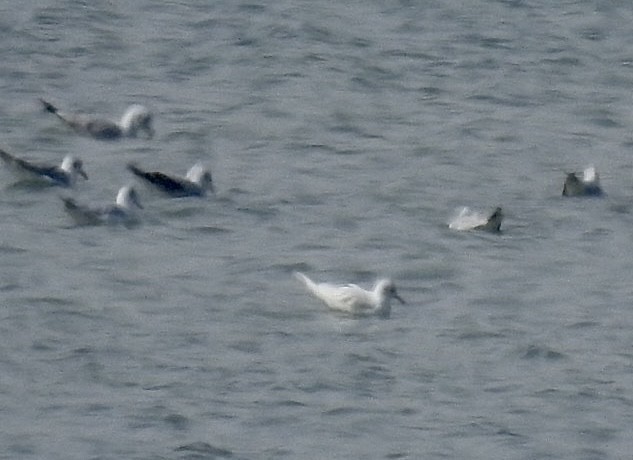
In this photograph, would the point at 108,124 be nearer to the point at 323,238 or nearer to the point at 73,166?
the point at 73,166

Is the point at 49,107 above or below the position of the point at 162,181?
below

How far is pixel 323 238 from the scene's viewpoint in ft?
63.0

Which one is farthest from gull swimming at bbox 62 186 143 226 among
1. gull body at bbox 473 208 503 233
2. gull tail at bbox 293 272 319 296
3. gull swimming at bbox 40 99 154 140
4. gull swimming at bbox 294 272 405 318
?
gull swimming at bbox 40 99 154 140

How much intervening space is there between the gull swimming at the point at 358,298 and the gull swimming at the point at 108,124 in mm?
5069

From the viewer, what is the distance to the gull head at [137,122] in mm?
22078

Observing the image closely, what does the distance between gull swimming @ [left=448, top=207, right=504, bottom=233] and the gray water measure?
0.44 feet

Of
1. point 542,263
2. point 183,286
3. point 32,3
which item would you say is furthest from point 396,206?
point 32,3

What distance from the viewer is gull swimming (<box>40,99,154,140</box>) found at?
72.7 ft

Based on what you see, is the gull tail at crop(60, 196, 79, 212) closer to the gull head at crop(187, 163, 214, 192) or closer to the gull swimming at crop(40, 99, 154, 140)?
the gull head at crop(187, 163, 214, 192)

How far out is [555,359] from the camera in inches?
640

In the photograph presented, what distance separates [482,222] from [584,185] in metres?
1.62

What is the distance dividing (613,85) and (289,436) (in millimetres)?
11782

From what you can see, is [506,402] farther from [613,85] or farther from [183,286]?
[613,85]

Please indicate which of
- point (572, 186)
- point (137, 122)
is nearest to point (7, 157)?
point (137, 122)
